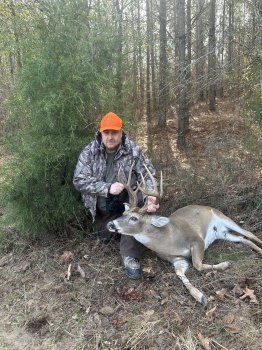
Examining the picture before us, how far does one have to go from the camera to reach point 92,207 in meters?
5.16

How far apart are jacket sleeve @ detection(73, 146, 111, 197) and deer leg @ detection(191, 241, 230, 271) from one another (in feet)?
4.07

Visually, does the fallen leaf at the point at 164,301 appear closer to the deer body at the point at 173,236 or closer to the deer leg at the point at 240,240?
the deer body at the point at 173,236

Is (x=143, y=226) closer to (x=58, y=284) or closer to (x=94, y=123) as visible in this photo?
(x=58, y=284)

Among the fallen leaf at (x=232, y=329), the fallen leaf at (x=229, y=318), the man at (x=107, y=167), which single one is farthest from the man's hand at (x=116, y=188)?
the fallen leaf at (x=232, y=329)

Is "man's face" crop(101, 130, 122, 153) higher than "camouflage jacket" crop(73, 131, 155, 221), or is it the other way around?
"man's face" crop(101, 130, 122, 153)

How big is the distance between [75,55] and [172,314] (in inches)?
134

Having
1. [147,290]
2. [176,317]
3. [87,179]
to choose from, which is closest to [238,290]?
[176,317]

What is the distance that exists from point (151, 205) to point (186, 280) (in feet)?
3.07

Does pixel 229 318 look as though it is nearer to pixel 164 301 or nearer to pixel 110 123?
pixel 164 301

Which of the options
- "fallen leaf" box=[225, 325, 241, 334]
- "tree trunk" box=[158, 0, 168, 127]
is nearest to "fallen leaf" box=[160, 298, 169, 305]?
"fallen leaf" box=[225, 325, 241, 334]

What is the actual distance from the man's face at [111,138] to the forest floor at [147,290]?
1.31 meters

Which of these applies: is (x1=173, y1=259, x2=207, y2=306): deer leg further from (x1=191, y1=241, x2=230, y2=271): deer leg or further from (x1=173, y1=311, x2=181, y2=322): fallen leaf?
(x1=173, y1=311, x2=181, y2=322): fallen leaf

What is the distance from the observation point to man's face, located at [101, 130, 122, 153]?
4969mm

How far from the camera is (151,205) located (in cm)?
471
